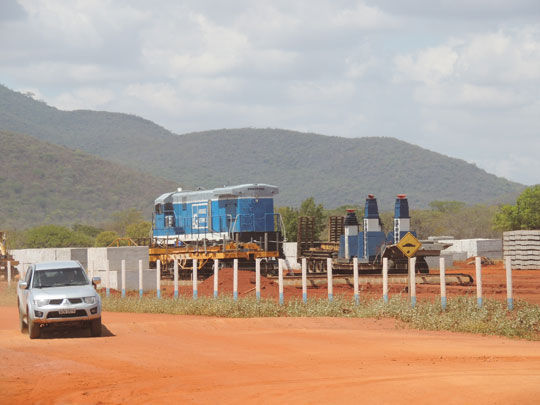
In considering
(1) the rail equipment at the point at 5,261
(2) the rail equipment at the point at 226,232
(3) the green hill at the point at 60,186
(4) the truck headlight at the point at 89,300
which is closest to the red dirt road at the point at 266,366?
(4) the truck headlight at the point at 89,300

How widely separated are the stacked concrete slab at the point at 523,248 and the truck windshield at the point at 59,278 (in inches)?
1245

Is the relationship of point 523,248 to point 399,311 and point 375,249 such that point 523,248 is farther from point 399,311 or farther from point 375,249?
point 399,311

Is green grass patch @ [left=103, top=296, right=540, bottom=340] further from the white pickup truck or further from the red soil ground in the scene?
the white pickup truck

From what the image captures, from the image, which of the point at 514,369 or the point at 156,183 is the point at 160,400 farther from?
the point at 156,183

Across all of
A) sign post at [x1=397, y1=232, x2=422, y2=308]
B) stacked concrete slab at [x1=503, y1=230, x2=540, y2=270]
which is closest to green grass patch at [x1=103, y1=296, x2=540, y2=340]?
sign post at [x1=397, y1=232, x2=422, y2=308]

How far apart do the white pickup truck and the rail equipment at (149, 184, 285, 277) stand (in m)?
18.7

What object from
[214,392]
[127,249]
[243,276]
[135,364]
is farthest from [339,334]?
[127,249]

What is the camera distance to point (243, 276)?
3500cm

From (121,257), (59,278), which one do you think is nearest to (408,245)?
(59,278)

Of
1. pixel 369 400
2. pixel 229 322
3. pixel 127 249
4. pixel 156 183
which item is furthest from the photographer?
pixel 156 183

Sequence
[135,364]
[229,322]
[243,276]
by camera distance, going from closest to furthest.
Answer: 1. [135,364]
2. [229,322]
3. [243,276]

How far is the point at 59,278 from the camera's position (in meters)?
20.5

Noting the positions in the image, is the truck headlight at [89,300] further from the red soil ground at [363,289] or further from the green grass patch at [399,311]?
the red soil ground at [363,289]

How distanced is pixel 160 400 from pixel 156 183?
161134mm
